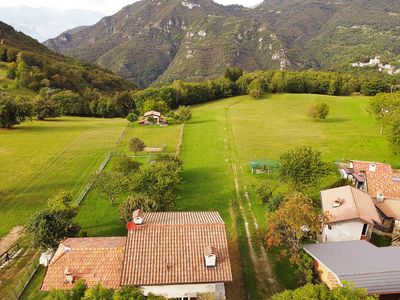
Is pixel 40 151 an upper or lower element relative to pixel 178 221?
lower

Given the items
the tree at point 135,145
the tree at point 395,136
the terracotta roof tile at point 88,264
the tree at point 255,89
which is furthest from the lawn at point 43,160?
the tree at point 255,89

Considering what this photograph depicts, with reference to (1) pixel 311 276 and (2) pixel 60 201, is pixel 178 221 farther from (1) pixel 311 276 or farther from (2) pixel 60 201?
(2) pixel 60 201

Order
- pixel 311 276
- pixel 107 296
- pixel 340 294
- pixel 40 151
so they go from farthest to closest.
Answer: pixel 40 151, pixel 311 276, pixel 340 294, pixel 107 296

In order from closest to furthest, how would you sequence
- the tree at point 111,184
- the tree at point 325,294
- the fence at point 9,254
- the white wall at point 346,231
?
1. the tree at point 325,294
2. the fence at point 9,254
3. the white wall at point 346,231
4. the tree at point 111,184

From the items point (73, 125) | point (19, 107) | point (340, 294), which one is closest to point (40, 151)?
point (19, 107)

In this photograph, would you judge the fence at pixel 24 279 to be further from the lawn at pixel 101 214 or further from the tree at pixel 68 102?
the tree at pixel 68 102

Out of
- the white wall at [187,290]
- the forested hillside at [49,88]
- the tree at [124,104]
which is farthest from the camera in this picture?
the tree at [124,104]

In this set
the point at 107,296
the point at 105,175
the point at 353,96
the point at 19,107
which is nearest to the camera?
the point at 107,296

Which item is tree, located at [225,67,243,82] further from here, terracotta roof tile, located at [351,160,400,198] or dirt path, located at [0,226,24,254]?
dirt path, located at [0,226,24,254]
